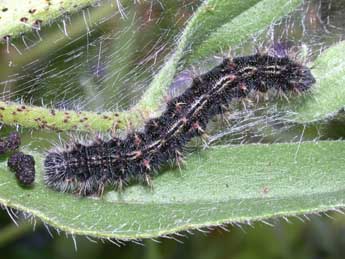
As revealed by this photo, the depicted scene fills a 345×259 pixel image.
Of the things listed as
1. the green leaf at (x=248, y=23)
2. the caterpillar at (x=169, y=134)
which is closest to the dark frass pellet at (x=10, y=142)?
the caterpillar at (x=169, y=134)

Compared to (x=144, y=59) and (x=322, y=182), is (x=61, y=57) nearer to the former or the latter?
(x=144, y=59)

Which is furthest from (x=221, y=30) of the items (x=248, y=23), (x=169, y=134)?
(x=169, y=134)

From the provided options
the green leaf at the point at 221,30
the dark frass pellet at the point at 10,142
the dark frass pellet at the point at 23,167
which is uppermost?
the green leaf at the point at 221,30

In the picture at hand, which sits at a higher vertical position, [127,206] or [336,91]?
[336,91]

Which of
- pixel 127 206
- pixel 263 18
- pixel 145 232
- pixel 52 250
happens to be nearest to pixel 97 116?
pixel 127 206

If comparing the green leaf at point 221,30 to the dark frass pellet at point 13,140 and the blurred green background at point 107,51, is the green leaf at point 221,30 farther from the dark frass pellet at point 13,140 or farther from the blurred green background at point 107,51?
the dark frass pellet at point 13,140

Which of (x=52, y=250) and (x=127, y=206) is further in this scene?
(x=52, y=250)

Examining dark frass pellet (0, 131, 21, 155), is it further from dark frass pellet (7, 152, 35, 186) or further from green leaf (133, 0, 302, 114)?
green leaf (133, 0, 302, 114)
